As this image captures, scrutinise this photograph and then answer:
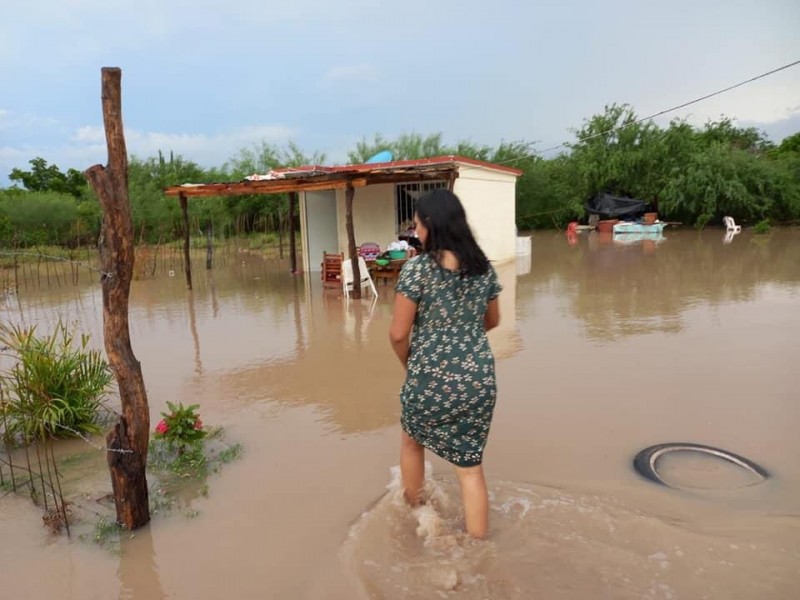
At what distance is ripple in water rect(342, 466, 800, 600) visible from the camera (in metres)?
2.40

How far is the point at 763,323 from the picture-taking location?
23.0ft

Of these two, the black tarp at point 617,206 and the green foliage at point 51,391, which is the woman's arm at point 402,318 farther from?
the black tarp at point 617,206

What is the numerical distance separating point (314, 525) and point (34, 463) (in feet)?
7.33

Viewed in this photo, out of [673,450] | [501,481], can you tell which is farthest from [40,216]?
[673,450]

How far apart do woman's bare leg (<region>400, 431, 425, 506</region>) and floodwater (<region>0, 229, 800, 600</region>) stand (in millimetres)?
120

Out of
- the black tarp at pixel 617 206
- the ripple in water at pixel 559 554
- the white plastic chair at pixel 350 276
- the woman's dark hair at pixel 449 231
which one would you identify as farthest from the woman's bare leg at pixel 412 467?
the black tarp at pixel 617 206

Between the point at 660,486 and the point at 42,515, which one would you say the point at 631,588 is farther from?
the point at 42,515

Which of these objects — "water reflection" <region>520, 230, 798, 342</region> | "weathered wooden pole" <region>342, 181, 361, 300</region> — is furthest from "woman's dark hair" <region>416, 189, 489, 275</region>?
"weathered wooden pole" <region>342, 181, 361, 300</region>

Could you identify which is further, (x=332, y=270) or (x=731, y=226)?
(x=731, y=226)

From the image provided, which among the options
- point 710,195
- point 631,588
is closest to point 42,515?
point 631,588

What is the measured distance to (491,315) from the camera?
2643 mm

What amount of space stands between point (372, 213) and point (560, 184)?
17.0 m

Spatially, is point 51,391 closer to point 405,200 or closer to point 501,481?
point 501,481

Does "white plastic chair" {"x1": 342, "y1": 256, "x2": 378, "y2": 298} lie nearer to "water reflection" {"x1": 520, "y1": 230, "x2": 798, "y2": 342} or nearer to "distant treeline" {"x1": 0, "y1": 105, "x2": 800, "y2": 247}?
"water reflection" {"x1": 520, "y1": 230, "x2": 798, "y2": 342}
